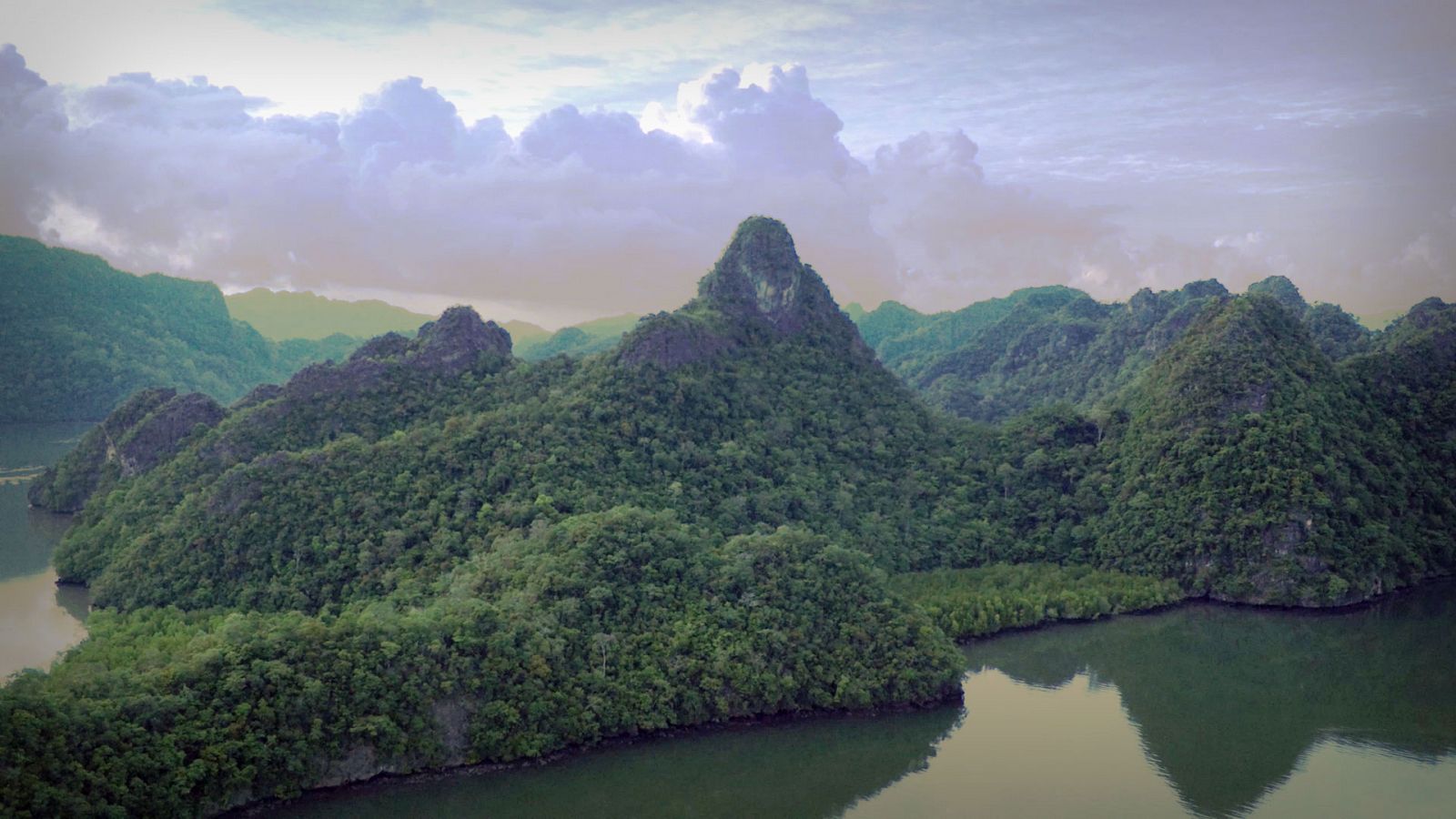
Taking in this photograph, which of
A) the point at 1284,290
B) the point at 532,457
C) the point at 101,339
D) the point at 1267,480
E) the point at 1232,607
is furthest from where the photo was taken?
the point at 101,339

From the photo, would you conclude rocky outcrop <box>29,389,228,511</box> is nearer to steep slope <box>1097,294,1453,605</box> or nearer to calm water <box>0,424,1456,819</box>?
calm water <box>0,424,1456,819</box>

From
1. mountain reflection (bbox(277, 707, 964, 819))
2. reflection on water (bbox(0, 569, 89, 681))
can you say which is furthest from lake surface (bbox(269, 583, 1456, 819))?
reflection on water (bbox(0, 569, 89, 681))

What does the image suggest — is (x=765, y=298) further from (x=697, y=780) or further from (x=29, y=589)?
(x=29, y=589)

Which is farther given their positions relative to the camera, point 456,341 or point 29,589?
point 456,341

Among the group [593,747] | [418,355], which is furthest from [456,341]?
[593,747]

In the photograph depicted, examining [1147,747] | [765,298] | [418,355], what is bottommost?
[1147,747]

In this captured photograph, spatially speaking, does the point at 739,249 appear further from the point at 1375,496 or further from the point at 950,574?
the point at 1375,496
